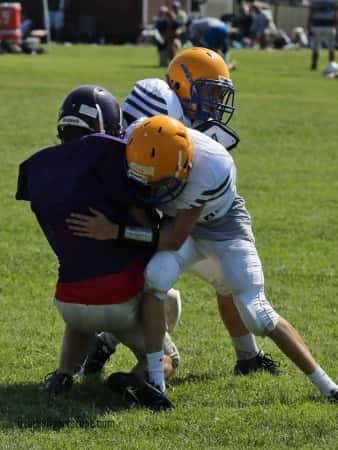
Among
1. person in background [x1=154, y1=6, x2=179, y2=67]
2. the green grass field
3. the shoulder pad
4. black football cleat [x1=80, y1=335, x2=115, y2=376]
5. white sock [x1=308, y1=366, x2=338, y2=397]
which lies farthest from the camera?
person in background [x1=154, y1=6, x2=179, y2=67]

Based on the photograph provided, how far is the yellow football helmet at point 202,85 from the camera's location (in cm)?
534

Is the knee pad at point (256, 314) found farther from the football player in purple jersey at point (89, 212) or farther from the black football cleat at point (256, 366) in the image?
the black football cleat at point (256, 366)

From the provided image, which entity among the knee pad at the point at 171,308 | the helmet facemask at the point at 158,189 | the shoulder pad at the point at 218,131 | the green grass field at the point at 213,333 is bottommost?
the green grass field at the point at 213,333

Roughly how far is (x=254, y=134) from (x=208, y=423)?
410 inches

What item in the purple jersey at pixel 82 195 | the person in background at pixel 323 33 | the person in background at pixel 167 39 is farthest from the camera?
the person in background at pixel 323 33

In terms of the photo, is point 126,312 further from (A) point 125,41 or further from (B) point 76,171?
(A) point 125,41

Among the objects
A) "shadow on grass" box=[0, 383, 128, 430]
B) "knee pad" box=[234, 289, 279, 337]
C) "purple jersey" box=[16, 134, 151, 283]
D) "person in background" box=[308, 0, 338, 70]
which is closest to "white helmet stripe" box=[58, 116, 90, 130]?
"purple jersey" box=[16, 134, 151, 283]

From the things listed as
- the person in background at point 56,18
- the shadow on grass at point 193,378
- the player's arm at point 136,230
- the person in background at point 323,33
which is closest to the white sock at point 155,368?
the shadow on grass at point 193,378

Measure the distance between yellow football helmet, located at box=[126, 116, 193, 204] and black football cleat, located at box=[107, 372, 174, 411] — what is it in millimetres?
841

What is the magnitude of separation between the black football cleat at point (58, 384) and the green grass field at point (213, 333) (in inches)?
2.1

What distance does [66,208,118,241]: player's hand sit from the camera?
463cm

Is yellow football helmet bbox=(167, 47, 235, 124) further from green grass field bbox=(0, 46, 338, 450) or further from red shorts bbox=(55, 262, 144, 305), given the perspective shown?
green grass field bbox=(0, 46, 338, 450)

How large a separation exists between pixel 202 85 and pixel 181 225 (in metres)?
0.99

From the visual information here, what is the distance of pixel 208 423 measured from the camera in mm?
4484
